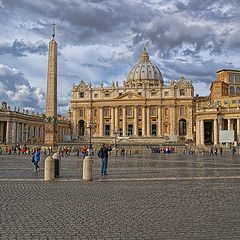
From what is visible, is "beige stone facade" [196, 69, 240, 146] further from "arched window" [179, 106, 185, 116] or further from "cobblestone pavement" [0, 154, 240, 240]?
"cobblestone pavement" [0, 154, 240, 240]

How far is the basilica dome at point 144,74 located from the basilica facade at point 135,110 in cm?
1654

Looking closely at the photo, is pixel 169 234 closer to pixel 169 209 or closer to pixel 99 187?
pixel 169 209

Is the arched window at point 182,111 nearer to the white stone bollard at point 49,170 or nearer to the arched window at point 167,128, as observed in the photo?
the arched window at point 167,128

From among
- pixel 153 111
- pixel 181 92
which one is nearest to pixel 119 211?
pixel 153 111

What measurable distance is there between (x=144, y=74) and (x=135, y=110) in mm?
23575

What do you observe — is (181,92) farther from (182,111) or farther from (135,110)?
(135,110)

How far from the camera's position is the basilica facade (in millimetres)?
87375

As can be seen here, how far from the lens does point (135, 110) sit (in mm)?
89125

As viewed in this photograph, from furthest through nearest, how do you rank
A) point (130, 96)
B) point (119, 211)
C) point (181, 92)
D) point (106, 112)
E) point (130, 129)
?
point (106, 112) < point (130, 129) < point (130, 96) < point (181, 92) < point (119, 211)

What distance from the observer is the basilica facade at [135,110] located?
87.4 m

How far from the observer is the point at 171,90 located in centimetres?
8869

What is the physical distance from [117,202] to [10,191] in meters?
3.66

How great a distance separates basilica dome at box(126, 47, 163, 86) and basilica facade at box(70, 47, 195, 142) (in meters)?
16.5

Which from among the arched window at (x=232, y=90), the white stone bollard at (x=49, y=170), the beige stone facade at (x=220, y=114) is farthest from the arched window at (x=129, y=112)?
the white stone bollard at (x=49, y=170)
